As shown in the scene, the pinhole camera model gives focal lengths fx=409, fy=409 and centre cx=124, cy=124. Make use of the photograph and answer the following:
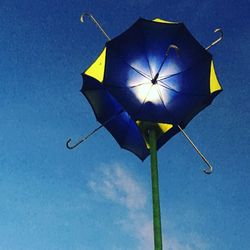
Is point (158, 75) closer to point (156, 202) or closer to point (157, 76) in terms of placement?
point (157, 76)

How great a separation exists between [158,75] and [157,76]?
81 mm

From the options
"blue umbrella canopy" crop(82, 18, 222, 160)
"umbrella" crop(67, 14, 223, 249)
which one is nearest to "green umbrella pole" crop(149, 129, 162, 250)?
"umbrella" crop(67, 14, 223, 249)

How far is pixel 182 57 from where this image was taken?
29.1 feet

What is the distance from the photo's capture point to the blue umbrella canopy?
8.55 metres

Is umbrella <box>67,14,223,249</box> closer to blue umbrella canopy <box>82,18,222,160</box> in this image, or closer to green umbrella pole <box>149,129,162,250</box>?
blue umbrella canopy <box>82,18,222,160</box>

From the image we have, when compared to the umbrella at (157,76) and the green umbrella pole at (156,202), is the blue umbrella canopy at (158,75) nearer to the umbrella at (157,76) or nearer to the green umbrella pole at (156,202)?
the umbrella at (157,76)

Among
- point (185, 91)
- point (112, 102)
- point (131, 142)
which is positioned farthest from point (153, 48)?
point (131, 142)

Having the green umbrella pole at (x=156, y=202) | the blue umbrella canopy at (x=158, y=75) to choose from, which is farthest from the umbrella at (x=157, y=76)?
the green umbrella pole at (x=156, y=202)

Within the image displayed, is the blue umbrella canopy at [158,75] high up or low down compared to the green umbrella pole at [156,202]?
up

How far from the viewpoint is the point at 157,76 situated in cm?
880

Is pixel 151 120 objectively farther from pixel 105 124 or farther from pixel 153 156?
pixel 105 124

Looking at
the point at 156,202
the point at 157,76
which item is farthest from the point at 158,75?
the point at 156,202

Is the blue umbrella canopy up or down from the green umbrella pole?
up

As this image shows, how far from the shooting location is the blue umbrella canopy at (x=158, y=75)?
855 cm
